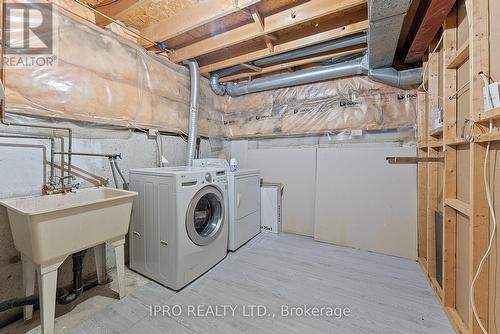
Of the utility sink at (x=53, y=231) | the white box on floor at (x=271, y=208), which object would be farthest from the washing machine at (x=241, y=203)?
the utility sink at (x=53, y=231)

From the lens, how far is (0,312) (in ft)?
4.41

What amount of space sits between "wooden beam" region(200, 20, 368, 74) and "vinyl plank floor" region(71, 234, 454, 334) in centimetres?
222

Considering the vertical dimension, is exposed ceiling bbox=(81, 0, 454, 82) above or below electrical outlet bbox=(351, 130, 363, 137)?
above

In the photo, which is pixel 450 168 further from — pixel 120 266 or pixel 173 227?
pixel 120 266

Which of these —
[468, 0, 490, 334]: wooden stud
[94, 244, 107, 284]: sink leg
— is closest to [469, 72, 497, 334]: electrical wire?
[468, 0, 490, 334]: wooden stud

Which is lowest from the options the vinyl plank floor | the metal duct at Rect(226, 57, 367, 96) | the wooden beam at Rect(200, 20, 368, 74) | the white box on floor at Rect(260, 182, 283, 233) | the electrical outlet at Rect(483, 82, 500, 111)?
the vinyl plank floor

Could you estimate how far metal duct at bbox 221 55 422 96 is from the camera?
2.25 m

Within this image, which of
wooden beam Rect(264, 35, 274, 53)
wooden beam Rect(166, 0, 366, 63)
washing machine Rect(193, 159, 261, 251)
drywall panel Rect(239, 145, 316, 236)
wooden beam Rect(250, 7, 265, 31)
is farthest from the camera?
drywall panel Rect(239, 145, 316, 236)

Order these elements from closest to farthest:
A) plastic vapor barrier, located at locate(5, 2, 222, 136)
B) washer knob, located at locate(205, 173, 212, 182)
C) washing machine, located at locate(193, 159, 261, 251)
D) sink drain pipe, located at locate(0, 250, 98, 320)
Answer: sink drain pipe, located at locate(0, 250, 98, 320) → plastic vapor barrier, located at locate(5, 2, 222, 136) → washer knob, located at locate(205, 173, 212, 182) → washing machine, located at locate(193, 159, 261, 251)

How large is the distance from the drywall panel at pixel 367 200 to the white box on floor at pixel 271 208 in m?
0.52

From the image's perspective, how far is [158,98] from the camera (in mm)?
2404

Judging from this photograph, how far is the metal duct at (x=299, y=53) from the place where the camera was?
7.08ft

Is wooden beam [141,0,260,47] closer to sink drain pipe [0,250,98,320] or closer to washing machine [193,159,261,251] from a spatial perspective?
washing machine [193,159,261,251]

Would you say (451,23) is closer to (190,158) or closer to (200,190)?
(200,190)
